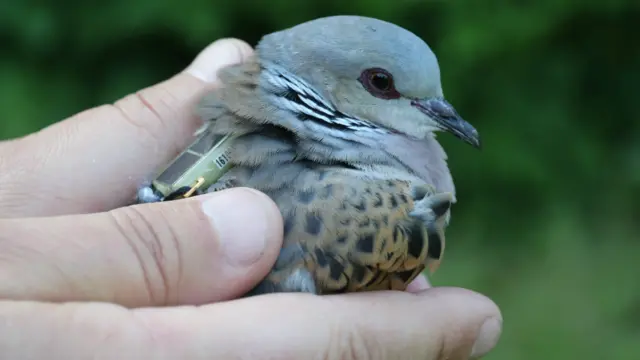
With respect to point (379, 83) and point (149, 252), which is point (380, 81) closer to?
point (379, 83)

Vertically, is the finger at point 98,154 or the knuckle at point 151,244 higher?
the knuckle at point 151,244

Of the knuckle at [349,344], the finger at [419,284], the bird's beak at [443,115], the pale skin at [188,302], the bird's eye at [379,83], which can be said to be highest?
Answer: the bird's eye at [379,83]

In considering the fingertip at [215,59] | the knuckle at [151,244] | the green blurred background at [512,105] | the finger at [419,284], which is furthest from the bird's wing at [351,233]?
the green blurred background at [512,105]

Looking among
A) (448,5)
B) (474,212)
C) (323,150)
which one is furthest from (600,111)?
(323,150)

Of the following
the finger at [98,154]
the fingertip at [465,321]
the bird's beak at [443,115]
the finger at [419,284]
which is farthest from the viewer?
the finger at [419,284]

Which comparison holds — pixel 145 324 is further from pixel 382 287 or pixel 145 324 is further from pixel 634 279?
pixel 634 279

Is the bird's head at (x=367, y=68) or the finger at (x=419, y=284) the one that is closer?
the bird's head at (x=367, y=68)

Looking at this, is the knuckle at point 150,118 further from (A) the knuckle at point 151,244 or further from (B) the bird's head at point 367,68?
(A) the knuckle at point 151,244

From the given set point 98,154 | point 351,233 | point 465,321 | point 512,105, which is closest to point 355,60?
point 351,233
